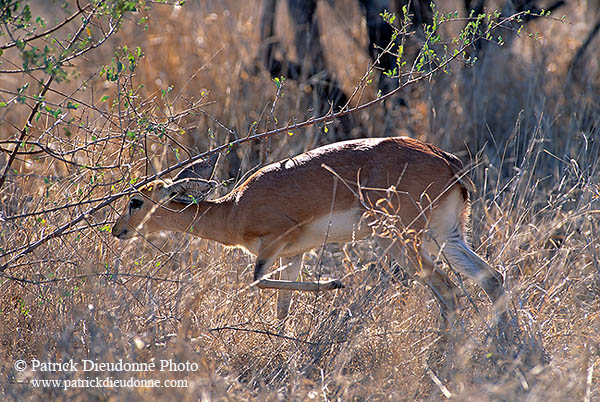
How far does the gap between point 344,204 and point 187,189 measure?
110 centimetres

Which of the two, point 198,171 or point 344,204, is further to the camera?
point 198,171

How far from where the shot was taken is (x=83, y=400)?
136 inches

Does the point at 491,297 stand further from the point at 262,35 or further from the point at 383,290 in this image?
the point at 262,35

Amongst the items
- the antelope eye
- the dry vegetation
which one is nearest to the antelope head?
the antelope eye

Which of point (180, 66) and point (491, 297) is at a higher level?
point (180, 66)

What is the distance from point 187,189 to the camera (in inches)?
209

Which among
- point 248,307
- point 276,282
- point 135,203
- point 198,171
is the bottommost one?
point 248,307

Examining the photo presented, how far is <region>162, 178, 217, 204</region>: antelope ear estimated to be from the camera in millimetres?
5195

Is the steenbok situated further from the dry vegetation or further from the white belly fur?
the dry vegetation

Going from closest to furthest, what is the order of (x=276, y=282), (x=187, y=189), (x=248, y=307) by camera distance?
(x=276, y=282)
(x=248, y=307)
(x=187, y=189)

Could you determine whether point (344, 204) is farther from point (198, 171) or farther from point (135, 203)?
point (135, 203)

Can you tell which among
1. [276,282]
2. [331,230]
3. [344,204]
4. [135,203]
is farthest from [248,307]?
[135,203]

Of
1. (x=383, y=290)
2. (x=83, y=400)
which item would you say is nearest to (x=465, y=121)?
(x=383, y=290)

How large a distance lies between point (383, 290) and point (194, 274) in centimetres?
140
